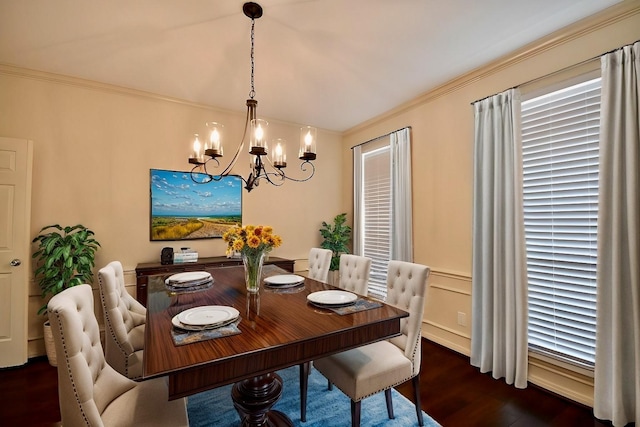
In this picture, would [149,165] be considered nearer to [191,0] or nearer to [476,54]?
[191,0]

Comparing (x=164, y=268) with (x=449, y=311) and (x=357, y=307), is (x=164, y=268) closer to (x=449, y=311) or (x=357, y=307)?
(x=357, y=307)

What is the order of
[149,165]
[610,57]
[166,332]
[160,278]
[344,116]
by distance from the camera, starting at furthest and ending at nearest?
[344,116] → [149,165] → [160,278] → [610,57] → [166,332]

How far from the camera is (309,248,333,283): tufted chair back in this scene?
2889mm

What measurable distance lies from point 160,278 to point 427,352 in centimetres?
273

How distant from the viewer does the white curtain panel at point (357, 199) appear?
14.9ft

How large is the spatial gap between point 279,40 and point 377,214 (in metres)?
2.63

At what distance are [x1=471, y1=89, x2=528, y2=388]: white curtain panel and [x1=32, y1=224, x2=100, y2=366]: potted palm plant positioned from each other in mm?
3806

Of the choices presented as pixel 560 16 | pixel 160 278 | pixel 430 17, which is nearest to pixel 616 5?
pixel 560 16

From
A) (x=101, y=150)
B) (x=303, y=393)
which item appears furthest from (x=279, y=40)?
(x=303, y=393)

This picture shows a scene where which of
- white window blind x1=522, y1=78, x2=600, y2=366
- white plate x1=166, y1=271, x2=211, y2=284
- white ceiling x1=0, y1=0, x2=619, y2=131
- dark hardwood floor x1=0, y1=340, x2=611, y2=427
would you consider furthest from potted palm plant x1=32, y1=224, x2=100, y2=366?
white window blind x1=522, y1=78, x2=600, y2=366

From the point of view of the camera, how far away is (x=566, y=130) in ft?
7.47

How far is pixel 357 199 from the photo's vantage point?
458cm

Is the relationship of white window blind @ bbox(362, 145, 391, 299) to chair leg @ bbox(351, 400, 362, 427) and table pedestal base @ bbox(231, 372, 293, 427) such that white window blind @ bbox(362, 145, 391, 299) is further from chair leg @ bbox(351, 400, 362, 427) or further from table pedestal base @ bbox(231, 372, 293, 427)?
table pedestal base @ bbox(231, 372, 293, 427)

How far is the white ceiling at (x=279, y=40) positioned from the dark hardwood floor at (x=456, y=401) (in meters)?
2.88
